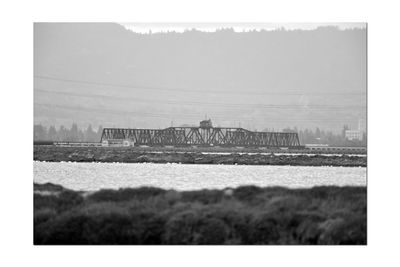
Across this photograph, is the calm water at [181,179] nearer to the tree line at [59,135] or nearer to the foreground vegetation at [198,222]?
the foreground vegetation at [198,222]

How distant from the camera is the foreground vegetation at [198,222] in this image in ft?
54.6

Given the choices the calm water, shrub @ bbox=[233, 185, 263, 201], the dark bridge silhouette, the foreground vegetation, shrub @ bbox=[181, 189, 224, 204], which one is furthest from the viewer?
the dark bridge silhouette

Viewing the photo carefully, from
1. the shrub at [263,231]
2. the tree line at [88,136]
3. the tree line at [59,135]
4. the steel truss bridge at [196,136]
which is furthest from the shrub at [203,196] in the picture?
the tree line at [59,135]

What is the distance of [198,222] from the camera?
16.9 meters

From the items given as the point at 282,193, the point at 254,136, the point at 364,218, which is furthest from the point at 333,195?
the point at 254,136

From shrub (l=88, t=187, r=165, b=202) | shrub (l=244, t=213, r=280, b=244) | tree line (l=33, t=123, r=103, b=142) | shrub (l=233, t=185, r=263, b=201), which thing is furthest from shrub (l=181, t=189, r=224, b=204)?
tree line (l=33, t=123, r=103, b=142)

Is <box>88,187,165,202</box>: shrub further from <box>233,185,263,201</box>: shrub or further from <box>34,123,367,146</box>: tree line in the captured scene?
<box>34,123,367,146</box>: tree line

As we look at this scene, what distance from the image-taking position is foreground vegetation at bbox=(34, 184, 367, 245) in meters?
16.6

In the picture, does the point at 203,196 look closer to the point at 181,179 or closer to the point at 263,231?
the point at 263,231

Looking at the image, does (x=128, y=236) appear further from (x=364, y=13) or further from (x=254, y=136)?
(x=254, y=136)
